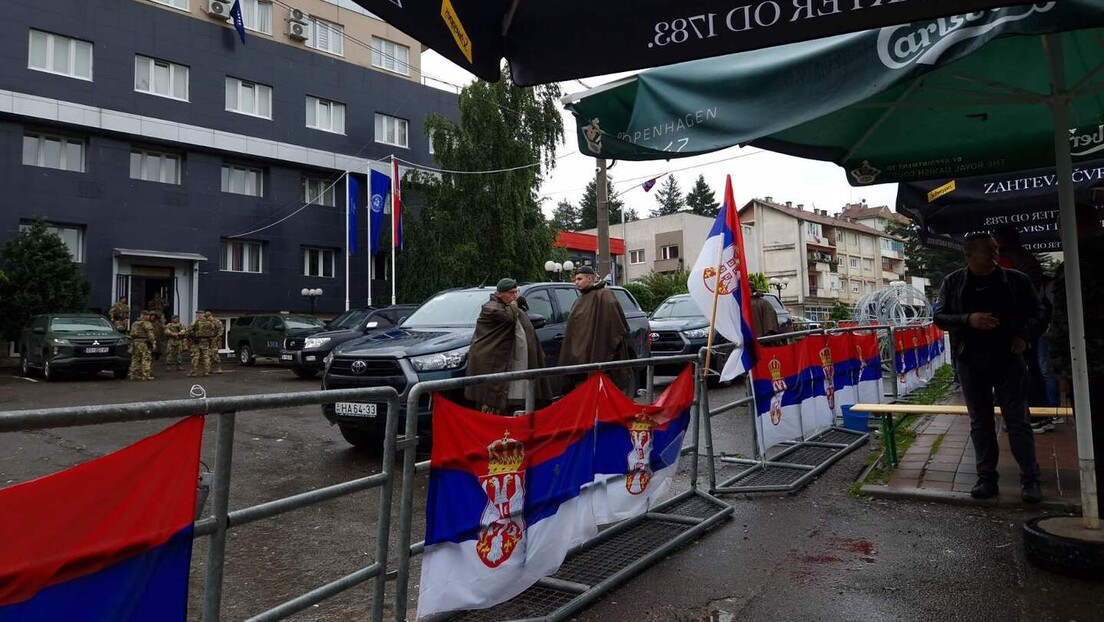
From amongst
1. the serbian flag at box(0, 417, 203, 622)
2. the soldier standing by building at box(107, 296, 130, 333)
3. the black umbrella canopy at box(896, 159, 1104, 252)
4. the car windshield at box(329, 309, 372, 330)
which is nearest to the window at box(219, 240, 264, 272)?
the soldier standing by building at box(107, 296, 130, 333)

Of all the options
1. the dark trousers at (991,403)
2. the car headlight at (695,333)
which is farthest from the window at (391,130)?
the dark trousers at (991,403)

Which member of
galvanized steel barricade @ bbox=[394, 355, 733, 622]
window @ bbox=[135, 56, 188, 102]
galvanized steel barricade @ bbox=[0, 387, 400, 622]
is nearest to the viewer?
galvanized steel barricade @ bbox=[0, 387, 400, 622]

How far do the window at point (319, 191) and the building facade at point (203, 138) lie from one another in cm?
6

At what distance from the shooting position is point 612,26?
9.48 feet

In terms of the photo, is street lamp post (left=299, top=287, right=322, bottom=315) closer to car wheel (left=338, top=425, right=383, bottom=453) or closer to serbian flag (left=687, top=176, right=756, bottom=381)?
car wheel (left=338, top=425, right=383, bottom=453)

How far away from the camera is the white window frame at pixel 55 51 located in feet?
77.3

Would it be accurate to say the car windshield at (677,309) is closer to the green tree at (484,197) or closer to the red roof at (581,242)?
the green tree at (484,197)

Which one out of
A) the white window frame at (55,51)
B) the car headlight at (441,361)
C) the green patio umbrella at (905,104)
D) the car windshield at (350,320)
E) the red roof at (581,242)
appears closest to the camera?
the green patio umbrella at (905,104)

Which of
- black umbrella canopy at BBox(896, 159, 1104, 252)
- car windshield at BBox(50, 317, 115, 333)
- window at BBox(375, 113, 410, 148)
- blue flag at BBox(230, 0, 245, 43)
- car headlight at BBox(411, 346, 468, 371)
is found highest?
blue flag at BBox(230, 0, 245, 43)

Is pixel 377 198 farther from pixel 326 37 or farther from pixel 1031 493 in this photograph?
pixel 1031 493

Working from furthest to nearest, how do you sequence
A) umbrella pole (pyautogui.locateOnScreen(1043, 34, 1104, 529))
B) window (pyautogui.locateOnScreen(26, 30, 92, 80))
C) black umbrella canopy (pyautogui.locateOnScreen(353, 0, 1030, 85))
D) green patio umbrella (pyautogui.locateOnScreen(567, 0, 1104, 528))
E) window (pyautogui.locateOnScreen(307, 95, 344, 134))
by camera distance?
window (pyautogui.locateOnScreen(307, 95, 344, 134)) < window (pyautogui.locateOnScreen(26, 30, 92, 80)) < umbrella pole (pyautogui.locateOnScreen(1043, 34, 1104, 529)) < green patio umbrella (pyautogui.locateOnScreen(567, 0, 1104, 528)) < black umbrella canopy (pyautogui.locateOnScreen(353, 0, 1030, 85))

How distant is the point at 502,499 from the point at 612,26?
2.27 metres

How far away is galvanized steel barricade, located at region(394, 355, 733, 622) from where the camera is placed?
3088 millimetres

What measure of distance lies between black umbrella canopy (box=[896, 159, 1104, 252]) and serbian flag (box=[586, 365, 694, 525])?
392 centimetres
